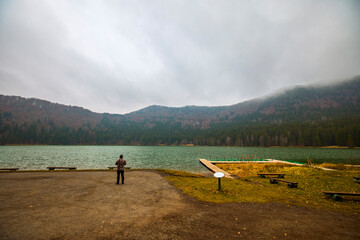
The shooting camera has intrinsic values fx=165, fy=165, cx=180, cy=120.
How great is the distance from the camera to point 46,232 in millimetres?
7145

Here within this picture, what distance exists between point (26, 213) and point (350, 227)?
1677 cm

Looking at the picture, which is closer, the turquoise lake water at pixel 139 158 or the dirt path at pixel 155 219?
the dirt path at pixel 155 219

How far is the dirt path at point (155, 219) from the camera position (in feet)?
23.3

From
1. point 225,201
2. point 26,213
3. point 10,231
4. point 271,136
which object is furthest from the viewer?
point 271,136

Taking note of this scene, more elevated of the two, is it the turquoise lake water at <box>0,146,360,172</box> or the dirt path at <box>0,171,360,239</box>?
the dirt path at <box>0,171,360,239</box>

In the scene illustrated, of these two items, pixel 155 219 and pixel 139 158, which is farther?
pixel 139 158

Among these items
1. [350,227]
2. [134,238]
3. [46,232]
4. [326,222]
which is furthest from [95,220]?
[350,227]

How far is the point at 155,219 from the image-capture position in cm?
868

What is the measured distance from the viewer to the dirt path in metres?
7.11

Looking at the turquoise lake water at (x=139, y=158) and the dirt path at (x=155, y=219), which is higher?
the dirt path at (x=155, y=219)

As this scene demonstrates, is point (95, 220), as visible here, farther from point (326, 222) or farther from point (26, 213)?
point (326, 222)

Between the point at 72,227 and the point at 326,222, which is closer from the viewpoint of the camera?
the point at 72,227

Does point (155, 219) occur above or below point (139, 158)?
Result: above

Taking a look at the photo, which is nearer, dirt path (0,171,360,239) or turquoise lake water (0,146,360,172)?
dirt path (0,171,360,239)
